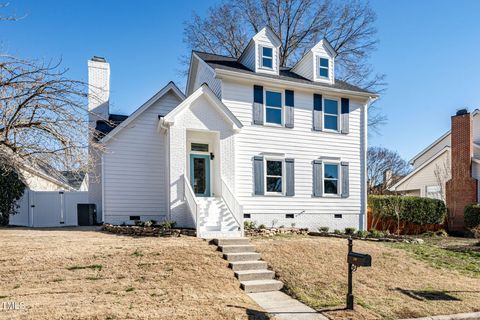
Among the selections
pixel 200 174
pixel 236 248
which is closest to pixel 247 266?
pixel 236 248

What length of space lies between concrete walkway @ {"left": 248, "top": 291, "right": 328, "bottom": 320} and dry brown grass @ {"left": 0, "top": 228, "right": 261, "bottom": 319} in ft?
0.89

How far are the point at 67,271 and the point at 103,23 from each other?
7.69 meters

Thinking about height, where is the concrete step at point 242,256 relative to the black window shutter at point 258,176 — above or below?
below

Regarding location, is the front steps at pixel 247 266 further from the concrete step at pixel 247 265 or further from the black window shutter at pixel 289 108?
the black window shutter at pixel 289 108

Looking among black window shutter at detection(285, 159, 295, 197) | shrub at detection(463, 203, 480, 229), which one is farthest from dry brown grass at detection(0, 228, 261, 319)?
shrub at detection(463, 203, 480, 229)

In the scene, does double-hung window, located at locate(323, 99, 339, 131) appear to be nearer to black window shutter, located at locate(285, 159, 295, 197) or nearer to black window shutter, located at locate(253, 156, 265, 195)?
black window shutter, located at locate(285, 159, 295, 197)

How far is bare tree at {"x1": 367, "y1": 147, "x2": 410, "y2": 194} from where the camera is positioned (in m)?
40.6

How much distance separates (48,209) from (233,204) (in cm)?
993

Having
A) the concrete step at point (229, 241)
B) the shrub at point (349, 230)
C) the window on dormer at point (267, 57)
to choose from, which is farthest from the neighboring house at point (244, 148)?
the concrete step at point (229, 241)

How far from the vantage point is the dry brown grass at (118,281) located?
541cm

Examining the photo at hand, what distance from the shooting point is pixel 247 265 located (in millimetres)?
7957

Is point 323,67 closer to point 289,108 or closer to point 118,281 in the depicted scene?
point 289,108

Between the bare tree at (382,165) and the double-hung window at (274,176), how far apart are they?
28.7m

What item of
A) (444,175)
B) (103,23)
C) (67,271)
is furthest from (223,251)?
(444,175)
